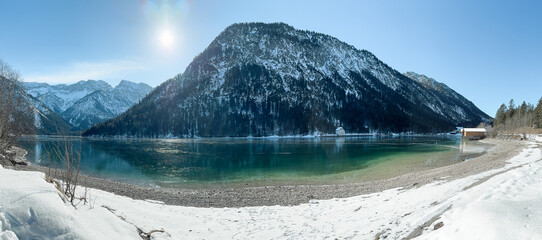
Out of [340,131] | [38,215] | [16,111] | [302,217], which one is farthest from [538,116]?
[16,111]

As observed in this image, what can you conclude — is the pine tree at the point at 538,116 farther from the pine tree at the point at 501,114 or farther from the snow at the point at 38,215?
the snow at the point at 38,215

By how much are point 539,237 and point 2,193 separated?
10842mm

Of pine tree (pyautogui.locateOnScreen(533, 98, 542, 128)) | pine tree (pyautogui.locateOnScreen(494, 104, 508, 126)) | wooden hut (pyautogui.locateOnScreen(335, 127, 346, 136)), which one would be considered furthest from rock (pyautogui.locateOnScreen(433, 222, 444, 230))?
wooden hut (pyautogui.locateOnScreen(335, 127, 346, 136))

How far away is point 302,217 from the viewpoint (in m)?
13.0

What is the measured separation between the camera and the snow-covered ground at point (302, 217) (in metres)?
4.73

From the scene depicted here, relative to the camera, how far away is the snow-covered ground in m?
4.73

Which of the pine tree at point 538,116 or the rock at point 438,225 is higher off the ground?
the pine tree at point 538,116

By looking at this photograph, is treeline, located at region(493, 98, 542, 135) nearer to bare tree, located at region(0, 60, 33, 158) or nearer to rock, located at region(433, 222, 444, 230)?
rock, located at region(433, 222, 444, 230)

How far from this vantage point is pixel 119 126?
19562 cm

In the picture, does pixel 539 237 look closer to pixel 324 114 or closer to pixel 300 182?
pixel 300 182

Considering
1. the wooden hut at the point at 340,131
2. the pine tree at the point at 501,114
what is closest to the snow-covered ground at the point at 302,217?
the pine tree at the point at 501,114

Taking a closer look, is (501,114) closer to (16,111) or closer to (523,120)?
(523,120)

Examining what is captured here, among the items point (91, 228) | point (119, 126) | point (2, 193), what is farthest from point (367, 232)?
point (119, 126)

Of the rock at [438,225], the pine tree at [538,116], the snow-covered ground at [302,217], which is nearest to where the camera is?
the snow-covered ground at [302,217]
